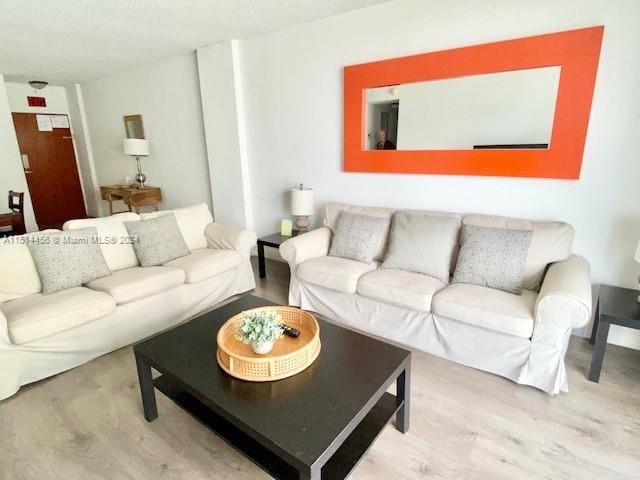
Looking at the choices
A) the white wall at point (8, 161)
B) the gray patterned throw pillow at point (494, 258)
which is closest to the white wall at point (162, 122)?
the white wall at point (8, 161)

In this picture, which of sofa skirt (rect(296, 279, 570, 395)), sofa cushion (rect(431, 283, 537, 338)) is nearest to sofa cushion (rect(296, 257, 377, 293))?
sofa skirt (rect(296, 279, 570, 395))

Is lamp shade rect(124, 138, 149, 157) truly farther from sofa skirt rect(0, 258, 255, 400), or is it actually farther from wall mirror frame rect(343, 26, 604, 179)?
wall mirror frame rect(343, 26, 604, 179)

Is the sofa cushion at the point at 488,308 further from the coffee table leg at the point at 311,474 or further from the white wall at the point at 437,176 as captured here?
the coffee table leg at the point at 311,474

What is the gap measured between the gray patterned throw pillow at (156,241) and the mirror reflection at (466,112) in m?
1.84

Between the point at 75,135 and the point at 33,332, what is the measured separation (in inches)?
217

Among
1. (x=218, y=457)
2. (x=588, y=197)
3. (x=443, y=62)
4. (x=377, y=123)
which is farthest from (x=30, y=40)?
(x=588, y=197)

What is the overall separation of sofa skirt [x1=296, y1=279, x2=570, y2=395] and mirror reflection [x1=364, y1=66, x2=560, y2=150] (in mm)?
1336

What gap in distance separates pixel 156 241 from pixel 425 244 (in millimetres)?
2089

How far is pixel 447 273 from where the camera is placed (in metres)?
2.41

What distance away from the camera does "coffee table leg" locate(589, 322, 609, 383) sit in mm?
1877

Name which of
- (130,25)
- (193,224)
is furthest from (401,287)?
(130,25)

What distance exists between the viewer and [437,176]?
9.24ft

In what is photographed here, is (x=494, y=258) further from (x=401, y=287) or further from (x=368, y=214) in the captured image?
(x=368, y=214)

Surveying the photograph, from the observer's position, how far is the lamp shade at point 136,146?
192 inches
